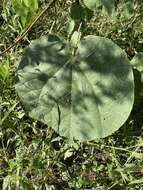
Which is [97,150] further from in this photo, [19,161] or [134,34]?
[134,34]

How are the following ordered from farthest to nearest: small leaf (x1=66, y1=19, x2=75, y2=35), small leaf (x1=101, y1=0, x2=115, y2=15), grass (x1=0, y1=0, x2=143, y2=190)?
small leaf (x1=66, y1=19, x2=75, y2=35)
grass (x1=0, y1=0, x2=143, y2=190)
small leaf (x1=101, y1=0, x2=115, y2=15)

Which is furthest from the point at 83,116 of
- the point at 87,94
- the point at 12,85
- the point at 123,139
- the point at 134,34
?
the point at 134,34

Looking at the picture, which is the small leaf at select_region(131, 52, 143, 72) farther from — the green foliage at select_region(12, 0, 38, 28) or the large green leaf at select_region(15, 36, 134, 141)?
the green foliage at select_region(12, 0, 38, 28)

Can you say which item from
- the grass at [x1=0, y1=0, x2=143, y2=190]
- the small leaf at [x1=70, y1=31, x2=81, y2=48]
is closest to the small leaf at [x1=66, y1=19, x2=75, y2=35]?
the small leaf at [x1=70, y1=31, x2=81, y2=48]

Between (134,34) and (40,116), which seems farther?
(134,34)

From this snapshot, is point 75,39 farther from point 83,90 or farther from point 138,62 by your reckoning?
point 138,62
